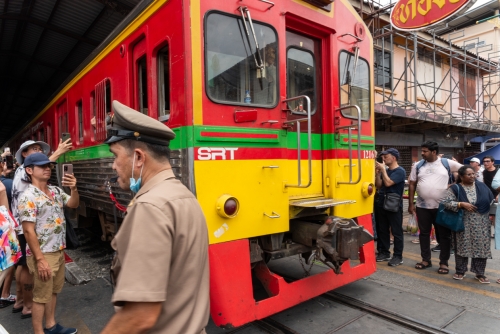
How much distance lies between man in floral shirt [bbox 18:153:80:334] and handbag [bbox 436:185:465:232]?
4.43 meters

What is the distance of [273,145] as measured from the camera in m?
3.23

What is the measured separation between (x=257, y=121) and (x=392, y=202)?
300 centimetres

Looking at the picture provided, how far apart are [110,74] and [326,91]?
2482 millimetres

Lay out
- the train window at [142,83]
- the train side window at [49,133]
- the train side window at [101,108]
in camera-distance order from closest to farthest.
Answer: the train window at [142,83] → the train side window at [101,108] → the train side window at [49,133]

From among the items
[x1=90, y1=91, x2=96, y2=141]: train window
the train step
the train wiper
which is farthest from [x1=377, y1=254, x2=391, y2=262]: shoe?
[x1=90, y1=91, x2=96, y2=141]: train window

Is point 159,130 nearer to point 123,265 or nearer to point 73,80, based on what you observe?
point 123,265

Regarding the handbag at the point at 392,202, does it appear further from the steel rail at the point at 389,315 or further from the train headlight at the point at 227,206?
the train headlight at the point at 227,206

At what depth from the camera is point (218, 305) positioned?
9.14ft

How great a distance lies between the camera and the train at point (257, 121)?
2832mm

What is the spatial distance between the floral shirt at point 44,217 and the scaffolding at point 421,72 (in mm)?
7160

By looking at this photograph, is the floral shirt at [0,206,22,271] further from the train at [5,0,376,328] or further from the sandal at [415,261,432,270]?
the sandal at [415,261,432,270]

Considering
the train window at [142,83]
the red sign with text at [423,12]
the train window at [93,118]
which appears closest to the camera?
the train window at [142,83]

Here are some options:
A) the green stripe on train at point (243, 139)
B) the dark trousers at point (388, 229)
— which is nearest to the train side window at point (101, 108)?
the green stripe on train at point (243, 139)

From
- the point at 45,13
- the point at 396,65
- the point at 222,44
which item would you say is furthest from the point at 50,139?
the point at 396,65
